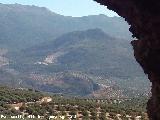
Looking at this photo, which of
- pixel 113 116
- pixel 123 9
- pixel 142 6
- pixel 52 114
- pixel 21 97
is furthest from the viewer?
pixel 21 97

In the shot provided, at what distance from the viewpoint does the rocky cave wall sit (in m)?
12.6

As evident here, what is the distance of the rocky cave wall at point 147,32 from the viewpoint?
12.6 m

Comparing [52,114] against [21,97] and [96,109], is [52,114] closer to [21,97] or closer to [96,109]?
[96,109]

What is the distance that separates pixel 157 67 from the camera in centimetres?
1336

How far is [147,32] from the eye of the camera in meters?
13.1

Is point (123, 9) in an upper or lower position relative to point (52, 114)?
upper

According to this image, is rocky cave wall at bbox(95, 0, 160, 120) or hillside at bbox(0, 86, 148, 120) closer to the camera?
rocky cave wall at bbox(95, 0, 160, 120)

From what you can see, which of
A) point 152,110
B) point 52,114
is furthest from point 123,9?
point 52,114

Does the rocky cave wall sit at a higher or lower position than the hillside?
higher

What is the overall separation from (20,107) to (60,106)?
507 centimetres

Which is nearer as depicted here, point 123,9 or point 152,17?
point 152,17

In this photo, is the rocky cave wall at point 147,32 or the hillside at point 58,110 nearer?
the rocky cave wall at point 147,32

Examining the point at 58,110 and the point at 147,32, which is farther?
the point at 58,110

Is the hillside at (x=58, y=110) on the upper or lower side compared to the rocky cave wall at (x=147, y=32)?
lower
